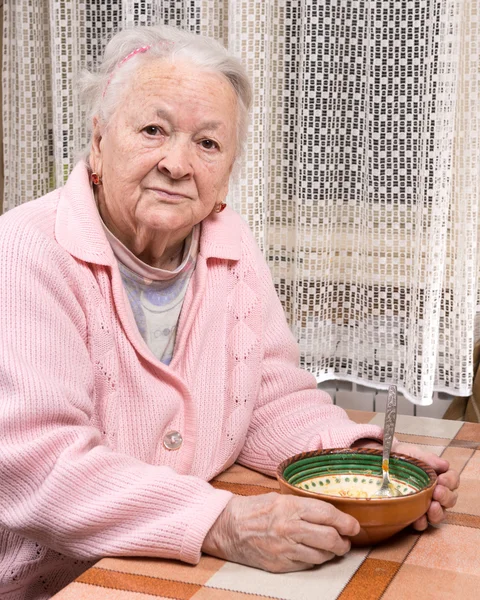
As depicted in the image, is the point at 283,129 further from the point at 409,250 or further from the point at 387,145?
the point at 409,250

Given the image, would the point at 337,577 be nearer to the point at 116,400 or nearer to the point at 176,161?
the point at 116,400

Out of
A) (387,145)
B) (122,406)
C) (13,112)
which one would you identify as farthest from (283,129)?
(122,406)

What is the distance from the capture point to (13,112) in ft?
7.26

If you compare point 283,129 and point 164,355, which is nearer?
point 164,355

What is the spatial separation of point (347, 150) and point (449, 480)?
42.6 inches

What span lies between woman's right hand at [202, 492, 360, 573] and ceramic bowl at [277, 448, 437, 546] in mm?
22

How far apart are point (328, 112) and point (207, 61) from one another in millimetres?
726

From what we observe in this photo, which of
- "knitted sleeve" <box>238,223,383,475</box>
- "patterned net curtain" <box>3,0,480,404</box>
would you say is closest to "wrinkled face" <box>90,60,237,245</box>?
"knitted sleeve" <box>238,223,383,475</box>

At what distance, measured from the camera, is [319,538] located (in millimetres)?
1031

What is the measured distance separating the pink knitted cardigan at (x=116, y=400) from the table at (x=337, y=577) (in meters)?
0.04

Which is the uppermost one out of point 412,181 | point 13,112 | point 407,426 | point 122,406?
point 13,112

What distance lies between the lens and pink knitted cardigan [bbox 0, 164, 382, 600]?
42.8 inches

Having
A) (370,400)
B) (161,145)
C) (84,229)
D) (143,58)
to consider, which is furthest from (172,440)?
(370,400)

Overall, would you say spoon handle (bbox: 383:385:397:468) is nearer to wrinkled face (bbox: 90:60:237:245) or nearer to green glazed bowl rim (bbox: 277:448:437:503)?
green glazed bowl rim (bbox: 277:448:437:503)
